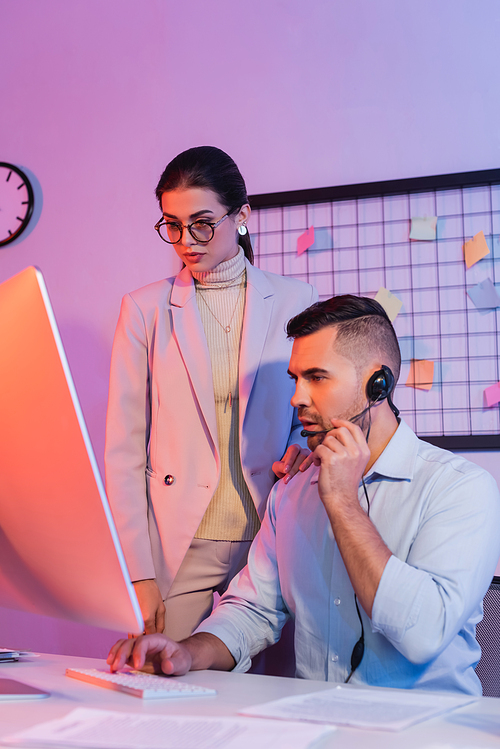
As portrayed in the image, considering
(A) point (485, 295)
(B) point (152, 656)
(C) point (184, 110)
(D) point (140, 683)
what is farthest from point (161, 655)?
(C) point (184, 110)

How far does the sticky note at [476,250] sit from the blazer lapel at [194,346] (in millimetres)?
935

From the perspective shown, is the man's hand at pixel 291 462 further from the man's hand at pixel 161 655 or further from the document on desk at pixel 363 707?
the document on desk at pixel 363 707

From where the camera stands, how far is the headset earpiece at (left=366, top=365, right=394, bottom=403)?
1341mm

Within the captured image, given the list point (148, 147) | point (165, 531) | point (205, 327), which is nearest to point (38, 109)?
point (148, 147)

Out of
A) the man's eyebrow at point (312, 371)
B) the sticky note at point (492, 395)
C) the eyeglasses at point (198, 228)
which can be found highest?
the eyeglasses at point (198, 228)

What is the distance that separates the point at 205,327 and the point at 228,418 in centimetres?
24

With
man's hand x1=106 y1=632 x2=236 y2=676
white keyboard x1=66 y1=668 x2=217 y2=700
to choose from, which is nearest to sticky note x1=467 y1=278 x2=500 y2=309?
man's hand x1=106 y1=632 x2=236 y2=676

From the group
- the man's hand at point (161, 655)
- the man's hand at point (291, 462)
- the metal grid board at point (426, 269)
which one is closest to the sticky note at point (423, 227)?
the metal grid board at point (426, 269)

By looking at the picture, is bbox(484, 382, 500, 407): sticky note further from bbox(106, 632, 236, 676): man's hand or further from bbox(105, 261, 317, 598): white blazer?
bbox(106, 632, 236, 676): man's hand

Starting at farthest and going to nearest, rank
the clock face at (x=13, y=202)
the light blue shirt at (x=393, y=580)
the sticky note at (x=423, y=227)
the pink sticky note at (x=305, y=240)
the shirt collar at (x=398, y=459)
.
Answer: the clock face at (x=13, y=202) → the pink sticky note at (x=305, y=240) → the sticky note at (x=423, y=227) → the shirt collar at (x=398, y=459) → the light blue shirt at (x=393, y=580)

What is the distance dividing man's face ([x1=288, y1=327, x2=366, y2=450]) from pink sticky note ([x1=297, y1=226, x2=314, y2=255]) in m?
1.00

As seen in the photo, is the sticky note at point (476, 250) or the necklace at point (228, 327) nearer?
the necklace at point (228, 327)

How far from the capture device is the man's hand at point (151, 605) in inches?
59.6

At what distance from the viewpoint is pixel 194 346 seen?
67.1 inches
